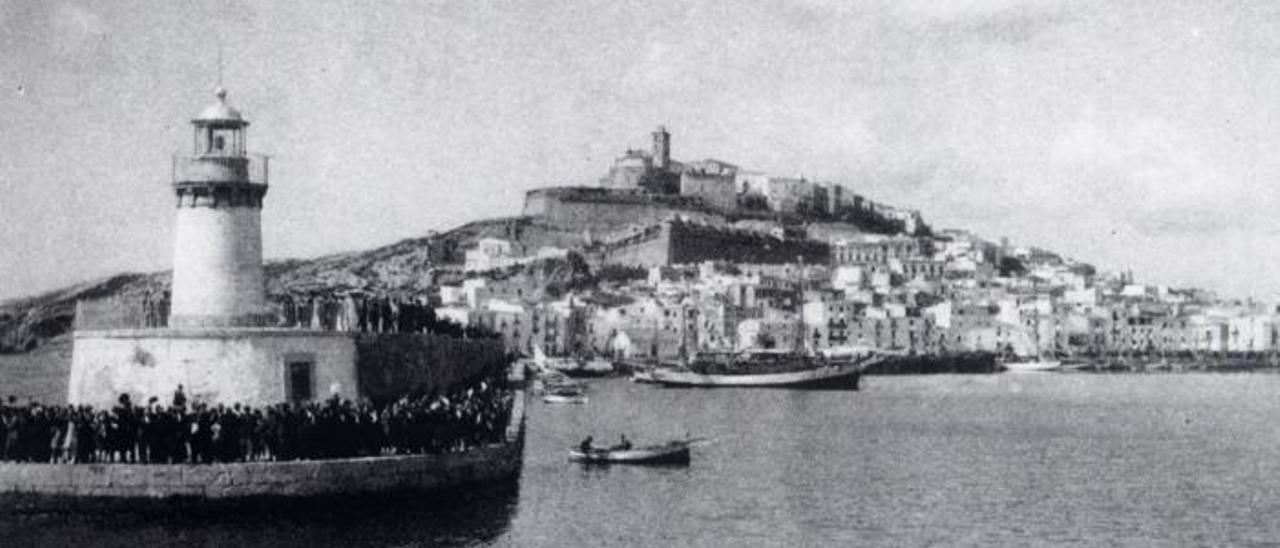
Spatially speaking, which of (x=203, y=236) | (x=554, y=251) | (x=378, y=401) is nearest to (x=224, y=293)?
(x=203, y=236)

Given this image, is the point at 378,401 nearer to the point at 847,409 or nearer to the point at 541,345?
the point at 847,409

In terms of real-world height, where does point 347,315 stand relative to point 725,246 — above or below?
below

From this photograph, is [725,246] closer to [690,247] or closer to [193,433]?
[690,247]

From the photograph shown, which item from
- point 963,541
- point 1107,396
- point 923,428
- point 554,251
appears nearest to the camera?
point 963,541

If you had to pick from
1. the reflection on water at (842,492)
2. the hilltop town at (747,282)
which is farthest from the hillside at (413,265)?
the reflection on water at (842,492)

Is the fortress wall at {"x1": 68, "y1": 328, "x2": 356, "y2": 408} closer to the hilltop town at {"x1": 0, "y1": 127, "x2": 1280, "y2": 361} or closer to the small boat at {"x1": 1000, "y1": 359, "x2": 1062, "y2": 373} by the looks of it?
the hilltop town at {"x1": 0, "y1": 127, "x2": 1280, "y2": 361}

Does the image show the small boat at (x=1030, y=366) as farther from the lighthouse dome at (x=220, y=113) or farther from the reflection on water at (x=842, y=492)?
the lighthouse dome at (x=220, y=113)

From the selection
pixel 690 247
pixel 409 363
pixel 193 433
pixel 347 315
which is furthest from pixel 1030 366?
pixel 193 433
